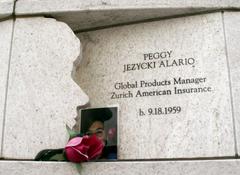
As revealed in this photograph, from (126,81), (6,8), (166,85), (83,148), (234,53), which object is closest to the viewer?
(83,148)

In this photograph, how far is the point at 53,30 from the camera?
3316 millimetres

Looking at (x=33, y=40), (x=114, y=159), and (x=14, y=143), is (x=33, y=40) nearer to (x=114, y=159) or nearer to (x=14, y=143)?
(x=14, y=143)

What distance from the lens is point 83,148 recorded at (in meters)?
2.71

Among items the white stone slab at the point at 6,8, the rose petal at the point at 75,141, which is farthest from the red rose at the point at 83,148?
the white stone slab at the point at 6,8

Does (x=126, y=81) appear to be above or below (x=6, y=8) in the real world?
below

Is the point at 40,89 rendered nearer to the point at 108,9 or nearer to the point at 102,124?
the point at 102,124

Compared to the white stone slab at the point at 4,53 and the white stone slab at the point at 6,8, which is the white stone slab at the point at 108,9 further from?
the white stone slab at the point at 4,53

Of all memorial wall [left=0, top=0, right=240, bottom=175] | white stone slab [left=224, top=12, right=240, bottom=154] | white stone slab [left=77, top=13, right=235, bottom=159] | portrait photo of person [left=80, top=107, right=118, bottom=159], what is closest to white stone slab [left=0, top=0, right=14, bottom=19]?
memorial wall [left=0, top=0, right=240, bottom=175]

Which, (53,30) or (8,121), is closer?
(8,121)

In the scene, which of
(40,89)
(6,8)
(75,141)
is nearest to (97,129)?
(75,141)

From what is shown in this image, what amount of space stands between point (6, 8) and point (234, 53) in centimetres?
199

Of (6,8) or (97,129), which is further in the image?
(6,8)

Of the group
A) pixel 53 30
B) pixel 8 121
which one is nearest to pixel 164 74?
pixel 53 30

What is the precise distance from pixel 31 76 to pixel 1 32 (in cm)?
54
